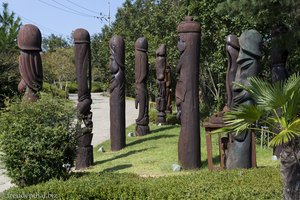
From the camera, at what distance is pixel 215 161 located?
957 centimetres

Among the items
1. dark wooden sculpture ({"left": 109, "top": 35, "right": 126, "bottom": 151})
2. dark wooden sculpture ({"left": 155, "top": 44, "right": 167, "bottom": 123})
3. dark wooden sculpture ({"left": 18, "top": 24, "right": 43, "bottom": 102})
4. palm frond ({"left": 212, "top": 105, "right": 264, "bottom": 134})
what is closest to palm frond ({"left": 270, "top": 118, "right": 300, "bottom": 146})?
palm frond ({"left": 212, "top": 105, "right": 264, "bottom": 134})

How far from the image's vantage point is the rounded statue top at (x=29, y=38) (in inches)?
362

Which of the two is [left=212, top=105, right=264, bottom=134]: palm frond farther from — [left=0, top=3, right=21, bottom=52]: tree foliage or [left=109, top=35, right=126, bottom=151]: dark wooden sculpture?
[left=0, top=3, right=21, bottom=52]: tree foliage

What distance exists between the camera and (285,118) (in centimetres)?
455

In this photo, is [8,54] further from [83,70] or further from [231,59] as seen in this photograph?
[231,59]

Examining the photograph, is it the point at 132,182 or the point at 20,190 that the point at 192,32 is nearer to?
the point at 132,182

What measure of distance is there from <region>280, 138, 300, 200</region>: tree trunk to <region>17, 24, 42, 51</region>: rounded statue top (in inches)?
250

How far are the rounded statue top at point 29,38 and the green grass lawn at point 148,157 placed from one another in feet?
10.2

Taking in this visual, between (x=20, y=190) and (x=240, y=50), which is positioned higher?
(x=240, y=50)

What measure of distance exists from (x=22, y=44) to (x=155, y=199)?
Result: 17.2 ft

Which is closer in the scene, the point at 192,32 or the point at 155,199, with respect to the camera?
the point at 155,199

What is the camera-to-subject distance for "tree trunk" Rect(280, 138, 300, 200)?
4707 mm

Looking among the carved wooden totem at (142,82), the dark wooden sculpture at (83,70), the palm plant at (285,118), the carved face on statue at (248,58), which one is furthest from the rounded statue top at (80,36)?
the palm plant at (285,118)

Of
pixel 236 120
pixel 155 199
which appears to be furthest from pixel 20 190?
pixel 236 120
